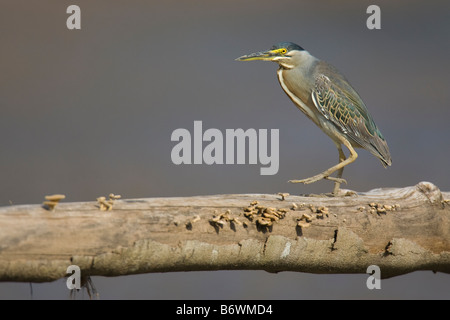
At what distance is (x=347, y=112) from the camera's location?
187 cm

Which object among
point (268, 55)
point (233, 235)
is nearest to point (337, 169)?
point (268, 55)

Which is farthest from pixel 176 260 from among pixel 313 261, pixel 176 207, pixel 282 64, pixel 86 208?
pixel 282 64

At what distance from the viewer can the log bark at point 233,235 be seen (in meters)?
1.26

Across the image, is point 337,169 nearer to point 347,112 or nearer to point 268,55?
point 347,112

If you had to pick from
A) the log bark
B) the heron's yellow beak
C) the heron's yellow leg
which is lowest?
the log bark

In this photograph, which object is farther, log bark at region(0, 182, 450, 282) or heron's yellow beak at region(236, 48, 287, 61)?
heron's yellow beak at region(236, 48, 287, 61)

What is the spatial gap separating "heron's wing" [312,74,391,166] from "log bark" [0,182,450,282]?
0.21 metres

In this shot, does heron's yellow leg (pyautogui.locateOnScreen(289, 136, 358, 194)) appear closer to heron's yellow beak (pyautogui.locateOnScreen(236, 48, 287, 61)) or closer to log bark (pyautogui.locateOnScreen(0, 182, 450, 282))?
log bark (pyautogui.locateOnScreen(0, 182, 450, 282))

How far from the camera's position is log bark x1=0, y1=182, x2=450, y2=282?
1.26 m

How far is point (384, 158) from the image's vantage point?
1903 millimetres

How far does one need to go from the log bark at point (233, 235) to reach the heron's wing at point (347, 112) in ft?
0.70

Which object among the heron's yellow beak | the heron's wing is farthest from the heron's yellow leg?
the heron's yellow beak

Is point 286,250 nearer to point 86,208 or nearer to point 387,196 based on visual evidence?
point 387,196

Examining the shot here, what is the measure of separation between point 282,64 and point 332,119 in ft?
0.75
